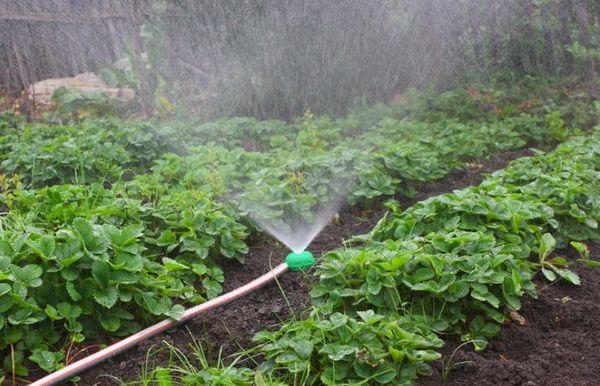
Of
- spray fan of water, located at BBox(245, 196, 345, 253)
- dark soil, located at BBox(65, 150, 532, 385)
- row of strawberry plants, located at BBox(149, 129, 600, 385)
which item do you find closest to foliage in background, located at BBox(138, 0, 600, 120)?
spray fan of water, located at BBox(245, 196, 345, 253)

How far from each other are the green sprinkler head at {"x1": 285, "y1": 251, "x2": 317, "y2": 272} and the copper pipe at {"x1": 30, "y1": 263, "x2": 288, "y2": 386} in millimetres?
41

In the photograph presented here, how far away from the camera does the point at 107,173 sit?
4.93 metres

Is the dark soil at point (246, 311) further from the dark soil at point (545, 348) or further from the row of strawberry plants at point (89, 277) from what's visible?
the dark soil at point (545, 348)

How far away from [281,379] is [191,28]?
7.01 meters

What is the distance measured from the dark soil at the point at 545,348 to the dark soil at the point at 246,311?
830 mm

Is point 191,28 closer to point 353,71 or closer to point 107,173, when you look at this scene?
point 353,71

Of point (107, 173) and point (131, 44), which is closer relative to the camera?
point (107, 173)

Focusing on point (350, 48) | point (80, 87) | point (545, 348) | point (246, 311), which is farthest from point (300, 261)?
point (80, 87)

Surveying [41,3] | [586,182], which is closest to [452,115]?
[586,182]

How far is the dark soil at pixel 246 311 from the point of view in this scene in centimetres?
275

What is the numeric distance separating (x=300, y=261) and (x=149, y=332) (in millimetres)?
927

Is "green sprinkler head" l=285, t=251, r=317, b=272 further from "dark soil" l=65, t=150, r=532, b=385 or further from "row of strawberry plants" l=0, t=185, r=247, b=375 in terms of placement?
"row of strawberry plants" l=0, t=185, r=247, b=375

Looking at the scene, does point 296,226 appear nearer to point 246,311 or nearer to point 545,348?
point 246,311

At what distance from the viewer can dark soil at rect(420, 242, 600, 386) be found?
248 cm
